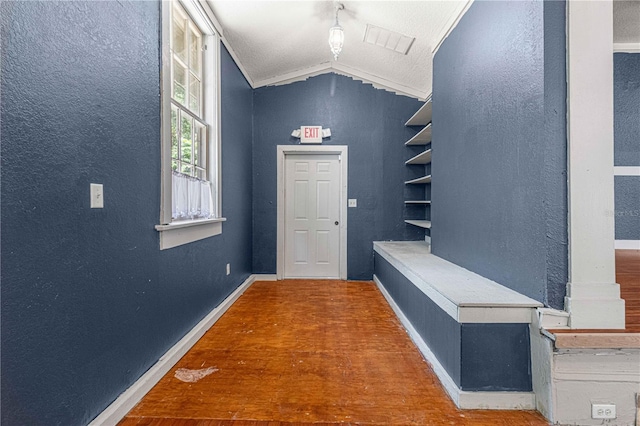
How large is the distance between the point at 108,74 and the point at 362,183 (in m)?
3.57

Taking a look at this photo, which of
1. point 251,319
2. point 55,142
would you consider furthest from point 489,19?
point 251,319

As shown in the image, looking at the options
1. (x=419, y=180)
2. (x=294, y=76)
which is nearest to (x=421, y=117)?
(x=419, y=180)

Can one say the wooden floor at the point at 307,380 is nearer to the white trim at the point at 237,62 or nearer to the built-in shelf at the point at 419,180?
the built-in shelf at the point at 419,180

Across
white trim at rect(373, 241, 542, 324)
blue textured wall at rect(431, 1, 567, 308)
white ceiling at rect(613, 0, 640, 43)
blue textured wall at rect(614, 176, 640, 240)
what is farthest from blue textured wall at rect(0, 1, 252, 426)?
blue textured wall at rect(614, 176, 640, 240)

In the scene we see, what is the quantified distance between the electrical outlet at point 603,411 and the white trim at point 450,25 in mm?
2650

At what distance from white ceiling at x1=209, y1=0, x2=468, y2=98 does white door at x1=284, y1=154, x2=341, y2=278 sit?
1249 millimetres

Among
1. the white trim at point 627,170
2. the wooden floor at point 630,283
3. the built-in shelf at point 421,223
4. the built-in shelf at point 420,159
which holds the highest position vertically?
the built-in shelf at point 420,159

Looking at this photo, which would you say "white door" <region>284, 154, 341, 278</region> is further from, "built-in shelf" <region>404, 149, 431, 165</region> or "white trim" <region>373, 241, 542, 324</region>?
"white trim" <region>373, 241, 542, 324</region>

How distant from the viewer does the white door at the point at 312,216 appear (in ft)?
15.9

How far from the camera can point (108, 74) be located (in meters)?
1.60

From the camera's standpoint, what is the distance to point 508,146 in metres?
1.96

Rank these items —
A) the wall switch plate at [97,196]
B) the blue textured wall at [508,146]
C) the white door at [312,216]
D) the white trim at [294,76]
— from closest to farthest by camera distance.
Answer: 1. the wall switch plate at [97,196]
2. the blue textured wall at [508,146]
3. the white trim at [294,76]
4. the white door at [312,216]

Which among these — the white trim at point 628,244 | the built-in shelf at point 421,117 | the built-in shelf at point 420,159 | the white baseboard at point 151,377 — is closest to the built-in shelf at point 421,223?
the built-in shelf at point 420,159

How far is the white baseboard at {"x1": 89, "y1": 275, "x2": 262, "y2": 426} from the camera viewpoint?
1585 millimetres
